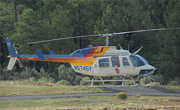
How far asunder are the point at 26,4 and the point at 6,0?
3750 mm

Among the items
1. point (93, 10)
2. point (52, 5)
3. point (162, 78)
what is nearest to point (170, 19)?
point (162, 78)

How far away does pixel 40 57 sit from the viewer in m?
22.5

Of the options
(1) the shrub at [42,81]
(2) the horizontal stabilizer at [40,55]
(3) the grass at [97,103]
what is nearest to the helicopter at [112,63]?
(2) the horizontal stabilizer at [40,55]

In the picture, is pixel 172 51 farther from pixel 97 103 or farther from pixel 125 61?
pixel 97 103

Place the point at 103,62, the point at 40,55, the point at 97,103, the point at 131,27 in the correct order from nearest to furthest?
the point at 97,103
the point at 103,62
the point at 40,55
the point at 131,27

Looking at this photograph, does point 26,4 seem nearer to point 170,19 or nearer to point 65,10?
point 65,10

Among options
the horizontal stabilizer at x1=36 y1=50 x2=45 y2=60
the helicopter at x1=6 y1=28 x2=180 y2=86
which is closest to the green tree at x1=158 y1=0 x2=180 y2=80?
the helicopter at x1=6 y1=28 x2=180 y2=86

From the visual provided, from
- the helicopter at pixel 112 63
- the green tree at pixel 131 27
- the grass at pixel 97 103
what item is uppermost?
the green tree at pixel 131 27

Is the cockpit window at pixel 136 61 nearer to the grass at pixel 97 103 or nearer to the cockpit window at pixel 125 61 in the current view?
the cockpit window at pixel 125 61

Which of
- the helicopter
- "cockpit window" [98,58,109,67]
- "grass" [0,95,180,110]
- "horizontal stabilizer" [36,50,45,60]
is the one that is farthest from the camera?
"horizontal stabilizer" [36,50,45,60]

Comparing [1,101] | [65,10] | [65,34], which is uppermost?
[65,10]

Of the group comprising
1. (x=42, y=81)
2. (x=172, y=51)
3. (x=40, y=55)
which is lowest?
(x=42, y=81)

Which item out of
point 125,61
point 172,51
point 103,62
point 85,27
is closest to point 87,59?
point 103,62

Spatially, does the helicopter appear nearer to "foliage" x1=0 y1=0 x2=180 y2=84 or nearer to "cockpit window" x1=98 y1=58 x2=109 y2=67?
"cockpit window" x1=98 y1=58 x2=109 y2=67
